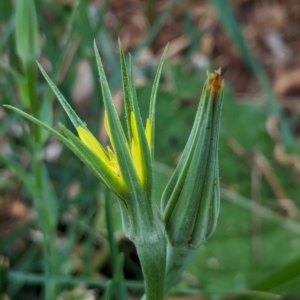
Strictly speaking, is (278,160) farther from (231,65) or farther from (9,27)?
(9,27)

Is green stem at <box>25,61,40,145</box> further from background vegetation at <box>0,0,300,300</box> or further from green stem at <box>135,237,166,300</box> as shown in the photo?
green stem at <box>135,237,166,300</box>

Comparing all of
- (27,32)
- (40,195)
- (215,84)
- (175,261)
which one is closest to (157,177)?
(40,195)

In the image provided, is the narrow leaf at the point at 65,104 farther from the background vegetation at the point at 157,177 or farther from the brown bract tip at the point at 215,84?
the background vegetation at the point at 157,177

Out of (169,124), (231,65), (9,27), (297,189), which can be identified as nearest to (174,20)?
(231,65)

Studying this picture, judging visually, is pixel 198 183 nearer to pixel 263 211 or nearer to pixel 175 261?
pixel 175 261

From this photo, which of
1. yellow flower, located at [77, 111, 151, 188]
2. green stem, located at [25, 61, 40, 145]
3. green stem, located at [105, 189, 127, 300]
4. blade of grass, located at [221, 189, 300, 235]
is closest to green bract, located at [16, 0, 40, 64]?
green stem, located at [25, 61, 40, 145]

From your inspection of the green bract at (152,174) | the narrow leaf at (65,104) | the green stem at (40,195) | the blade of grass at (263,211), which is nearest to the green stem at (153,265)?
the green bract at (152,174)
